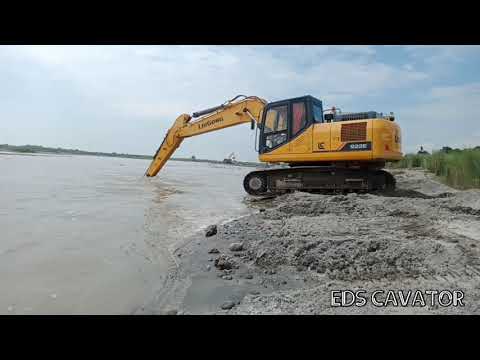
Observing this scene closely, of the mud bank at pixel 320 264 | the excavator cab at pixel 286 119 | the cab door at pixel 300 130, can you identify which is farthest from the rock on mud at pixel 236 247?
the excavator cab at pixel 286 119

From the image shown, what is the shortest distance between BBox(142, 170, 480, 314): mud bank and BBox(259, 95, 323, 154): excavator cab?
4.92 metres

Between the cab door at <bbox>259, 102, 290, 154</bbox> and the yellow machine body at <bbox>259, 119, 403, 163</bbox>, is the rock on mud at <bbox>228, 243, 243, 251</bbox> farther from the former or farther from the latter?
the cab door at <bbox>259, 102, 290, 154</bbox>

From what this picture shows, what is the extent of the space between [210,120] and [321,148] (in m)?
5.06

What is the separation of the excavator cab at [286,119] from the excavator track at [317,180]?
845 millimetres

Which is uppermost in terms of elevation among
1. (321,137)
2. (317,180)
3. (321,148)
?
(321,137)

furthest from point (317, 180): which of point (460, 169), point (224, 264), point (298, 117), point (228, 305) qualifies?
point (228, 305)

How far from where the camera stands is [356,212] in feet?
19.7

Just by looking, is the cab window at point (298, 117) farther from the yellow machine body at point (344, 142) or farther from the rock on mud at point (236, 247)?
the rock on mud at point (236, 247)

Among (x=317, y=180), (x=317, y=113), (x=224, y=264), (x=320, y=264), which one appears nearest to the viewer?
(x=320, y=264)

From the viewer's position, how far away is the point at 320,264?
3328mm

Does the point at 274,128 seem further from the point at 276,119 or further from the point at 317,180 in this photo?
the point at 317,180
